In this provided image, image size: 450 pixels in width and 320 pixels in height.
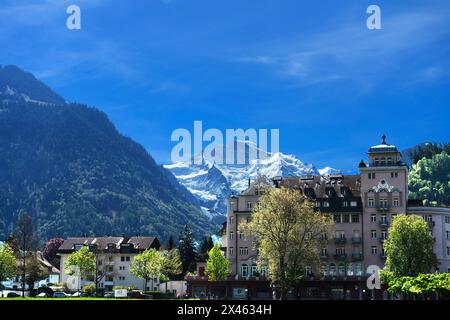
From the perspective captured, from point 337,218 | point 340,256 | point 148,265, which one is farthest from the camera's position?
point 148,265

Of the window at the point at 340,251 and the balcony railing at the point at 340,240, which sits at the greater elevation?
the balcony railing at the point at 340,240

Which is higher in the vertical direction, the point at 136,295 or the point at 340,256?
the point at 340,256

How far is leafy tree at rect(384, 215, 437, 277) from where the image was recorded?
337ft

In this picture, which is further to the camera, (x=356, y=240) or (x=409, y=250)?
(x=356, y=240)

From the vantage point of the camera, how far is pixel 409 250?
4072 inches

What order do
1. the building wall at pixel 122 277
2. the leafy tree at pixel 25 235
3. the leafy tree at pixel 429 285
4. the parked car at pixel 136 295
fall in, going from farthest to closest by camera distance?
the building wall at pixel 122 277, the leafy tree at pixel 25 235, the parked car at pixel 136 295, the leafy tree at pixel 429 285

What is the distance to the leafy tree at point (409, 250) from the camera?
103 meters

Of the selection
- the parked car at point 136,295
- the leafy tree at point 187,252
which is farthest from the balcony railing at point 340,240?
the leafy tree at point 187,252

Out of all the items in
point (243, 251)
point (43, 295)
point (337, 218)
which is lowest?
point (43, 295)

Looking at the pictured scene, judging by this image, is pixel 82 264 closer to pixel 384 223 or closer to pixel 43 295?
pixel 43 295

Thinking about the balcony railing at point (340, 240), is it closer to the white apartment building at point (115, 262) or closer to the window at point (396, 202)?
the window at point (396, 202)

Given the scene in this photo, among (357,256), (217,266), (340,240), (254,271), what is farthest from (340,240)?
(217,266)
